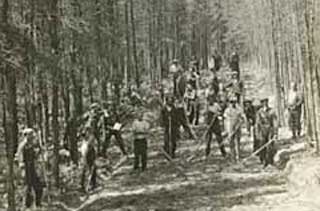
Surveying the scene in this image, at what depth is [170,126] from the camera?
934 inches

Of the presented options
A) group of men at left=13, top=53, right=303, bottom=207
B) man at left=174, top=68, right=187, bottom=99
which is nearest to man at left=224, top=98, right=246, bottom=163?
group of men at left=13, top=53, right=303, bottom=207

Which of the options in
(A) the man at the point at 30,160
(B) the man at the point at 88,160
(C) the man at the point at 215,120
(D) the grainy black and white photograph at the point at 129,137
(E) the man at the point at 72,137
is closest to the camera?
(D) the grainy black and white photograph at the point at 129,137

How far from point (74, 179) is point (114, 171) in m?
1.25

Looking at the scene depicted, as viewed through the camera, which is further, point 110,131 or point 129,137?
point 129,137

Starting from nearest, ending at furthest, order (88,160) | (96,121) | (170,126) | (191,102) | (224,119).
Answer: (88,160) → (224,119) → (170,126) → (96,121) → (191,102)

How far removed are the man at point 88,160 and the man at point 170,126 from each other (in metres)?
3.71

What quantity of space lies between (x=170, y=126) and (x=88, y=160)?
4.37 meters

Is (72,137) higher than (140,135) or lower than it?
lower

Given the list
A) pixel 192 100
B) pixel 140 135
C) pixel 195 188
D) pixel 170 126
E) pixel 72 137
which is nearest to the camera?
pixel 195 188

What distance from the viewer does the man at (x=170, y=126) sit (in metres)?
23.7

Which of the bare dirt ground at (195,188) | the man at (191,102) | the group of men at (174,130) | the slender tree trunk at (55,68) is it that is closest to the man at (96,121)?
the group of men at (174,130)

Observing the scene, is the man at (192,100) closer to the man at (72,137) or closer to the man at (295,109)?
the man at (295,109)

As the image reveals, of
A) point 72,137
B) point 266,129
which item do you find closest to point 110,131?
point 72,137

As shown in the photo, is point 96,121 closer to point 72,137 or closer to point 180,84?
point 72,137
